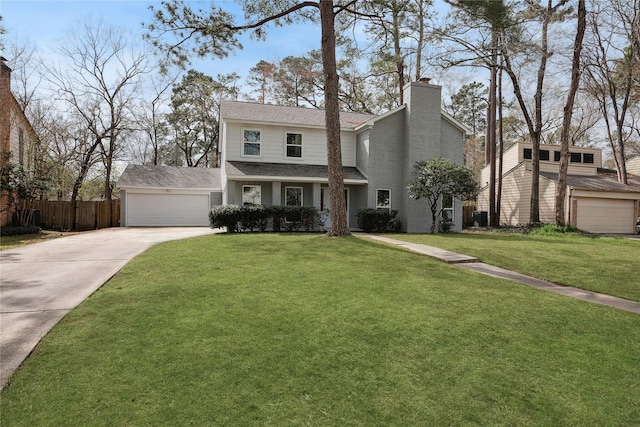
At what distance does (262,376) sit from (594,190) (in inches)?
982

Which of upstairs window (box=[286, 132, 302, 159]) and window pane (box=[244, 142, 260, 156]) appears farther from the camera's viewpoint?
upstairs window (box=[286, 132, 302, 159])

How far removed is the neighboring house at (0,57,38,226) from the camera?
16.6 meters

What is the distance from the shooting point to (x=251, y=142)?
17.6 metres

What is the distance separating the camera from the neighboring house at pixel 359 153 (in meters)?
17.3

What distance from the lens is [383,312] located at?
15.3ft

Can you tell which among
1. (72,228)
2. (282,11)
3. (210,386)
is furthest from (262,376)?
(72,228)

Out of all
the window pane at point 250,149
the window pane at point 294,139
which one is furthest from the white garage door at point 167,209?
the window pane at point 294,139

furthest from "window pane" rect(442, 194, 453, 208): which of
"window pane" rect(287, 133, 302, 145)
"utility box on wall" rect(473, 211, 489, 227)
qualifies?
"window pane" rect(287, 133, 302, 145)

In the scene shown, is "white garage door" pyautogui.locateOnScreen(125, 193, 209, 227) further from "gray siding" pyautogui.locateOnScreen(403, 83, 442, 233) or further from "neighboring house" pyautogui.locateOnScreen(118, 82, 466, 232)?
"gray siding" pyautogui.locateOnScreen(403, 83, 442, 233)

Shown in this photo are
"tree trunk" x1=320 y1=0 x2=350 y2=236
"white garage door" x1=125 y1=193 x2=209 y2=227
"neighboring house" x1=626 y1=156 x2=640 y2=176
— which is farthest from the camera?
"neighboring house" x1=626 y1=156 x2=640 y2=176

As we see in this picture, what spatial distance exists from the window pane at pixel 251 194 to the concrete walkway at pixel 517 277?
8502 mm

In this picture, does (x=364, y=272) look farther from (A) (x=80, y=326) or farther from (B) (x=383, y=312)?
(A) (x=80, y=326)

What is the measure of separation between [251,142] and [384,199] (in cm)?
708

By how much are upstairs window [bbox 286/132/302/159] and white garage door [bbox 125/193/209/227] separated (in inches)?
286
